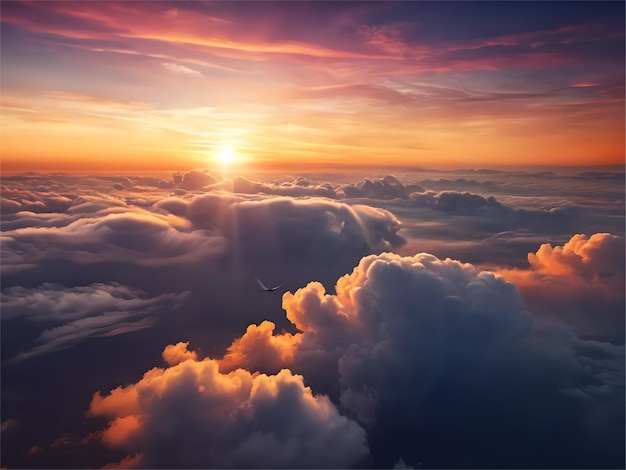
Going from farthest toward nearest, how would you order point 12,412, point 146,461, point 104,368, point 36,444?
point 104,368, point 12,412, point 36,444, point 146,461

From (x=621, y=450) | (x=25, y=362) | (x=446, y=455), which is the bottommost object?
(x=446, y=455)

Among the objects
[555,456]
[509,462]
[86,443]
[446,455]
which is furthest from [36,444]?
[555,456]

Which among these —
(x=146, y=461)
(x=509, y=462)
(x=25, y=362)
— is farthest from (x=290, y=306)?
(x=25, y=362)

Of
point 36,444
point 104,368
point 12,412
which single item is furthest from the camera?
point 104,368

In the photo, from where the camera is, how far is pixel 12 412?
179750 millimetres

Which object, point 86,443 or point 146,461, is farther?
point 86,443

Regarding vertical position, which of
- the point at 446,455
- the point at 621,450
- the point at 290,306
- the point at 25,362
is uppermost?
the point at 290,306

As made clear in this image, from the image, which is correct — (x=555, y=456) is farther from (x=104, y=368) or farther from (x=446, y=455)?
(x=104, y=368)

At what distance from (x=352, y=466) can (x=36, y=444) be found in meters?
130

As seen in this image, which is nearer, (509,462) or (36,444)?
(36,444)

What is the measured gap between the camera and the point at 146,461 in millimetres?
147250

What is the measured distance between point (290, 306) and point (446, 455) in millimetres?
113798

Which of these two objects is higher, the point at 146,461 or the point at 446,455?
the point at 146,461

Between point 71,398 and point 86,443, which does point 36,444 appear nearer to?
point 86,443
